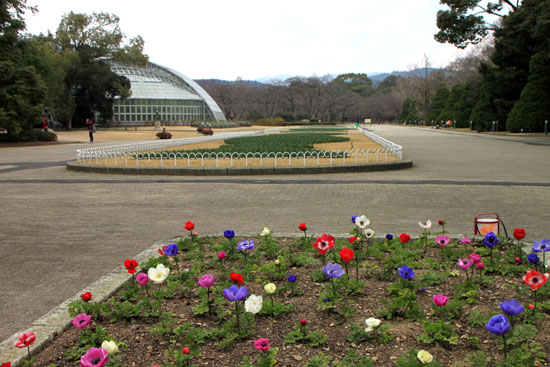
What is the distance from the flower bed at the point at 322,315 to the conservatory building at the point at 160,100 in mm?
67340

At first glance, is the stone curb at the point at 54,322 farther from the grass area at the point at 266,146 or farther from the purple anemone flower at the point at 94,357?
the grass area at the point at 266,146

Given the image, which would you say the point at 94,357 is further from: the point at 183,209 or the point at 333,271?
the point at 183,209

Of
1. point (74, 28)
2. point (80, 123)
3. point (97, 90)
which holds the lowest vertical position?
point (80, 123)

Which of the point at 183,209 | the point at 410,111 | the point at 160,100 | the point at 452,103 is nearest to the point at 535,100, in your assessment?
the point at 452,103

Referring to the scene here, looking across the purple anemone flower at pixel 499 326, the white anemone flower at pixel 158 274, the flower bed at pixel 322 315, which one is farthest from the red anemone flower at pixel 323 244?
the purple anemone flower at pixel 499 326

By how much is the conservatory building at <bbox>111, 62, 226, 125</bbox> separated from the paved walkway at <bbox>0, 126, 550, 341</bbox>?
5964 cm

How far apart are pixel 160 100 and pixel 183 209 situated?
6770 cm

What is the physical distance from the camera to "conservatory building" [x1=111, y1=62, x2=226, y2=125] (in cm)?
7094

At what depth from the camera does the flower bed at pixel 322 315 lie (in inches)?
110

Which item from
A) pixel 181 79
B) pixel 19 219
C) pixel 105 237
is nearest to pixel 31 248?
pixel 105 237

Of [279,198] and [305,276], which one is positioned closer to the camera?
[305,276]

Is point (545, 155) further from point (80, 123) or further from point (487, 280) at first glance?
point (80, 123)

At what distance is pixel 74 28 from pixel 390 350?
191 feet

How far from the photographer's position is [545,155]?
18.9m
